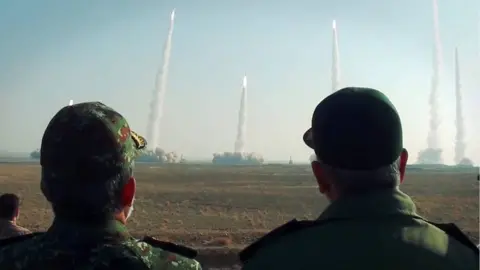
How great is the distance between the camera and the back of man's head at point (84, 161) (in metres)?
2.33

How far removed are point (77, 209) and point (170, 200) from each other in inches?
1652

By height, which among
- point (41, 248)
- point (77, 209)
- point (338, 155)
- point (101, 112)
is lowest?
point (41, 248)

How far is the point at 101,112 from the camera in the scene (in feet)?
7.89

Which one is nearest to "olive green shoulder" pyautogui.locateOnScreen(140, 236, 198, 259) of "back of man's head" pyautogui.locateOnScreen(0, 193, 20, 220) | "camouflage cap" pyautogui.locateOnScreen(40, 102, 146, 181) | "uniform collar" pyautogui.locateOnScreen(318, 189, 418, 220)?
"camouflage cap" pyautogui.locateOnScreen(40, 102, 146, 181)

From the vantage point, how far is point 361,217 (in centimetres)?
208

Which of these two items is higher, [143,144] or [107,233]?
[143,144]

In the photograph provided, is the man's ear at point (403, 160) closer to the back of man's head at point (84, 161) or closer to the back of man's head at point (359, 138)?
the back of man's head at point (359, 138)

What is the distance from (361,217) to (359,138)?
10.7 inches

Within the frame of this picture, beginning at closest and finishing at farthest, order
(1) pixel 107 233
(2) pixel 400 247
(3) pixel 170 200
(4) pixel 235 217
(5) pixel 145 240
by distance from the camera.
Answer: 1. (2) pixel 400 247
2. (1) pixel 107 233
3. (5) pixel 145 240
4. (4) pixel 235 217
5. (3) pixel 170 200

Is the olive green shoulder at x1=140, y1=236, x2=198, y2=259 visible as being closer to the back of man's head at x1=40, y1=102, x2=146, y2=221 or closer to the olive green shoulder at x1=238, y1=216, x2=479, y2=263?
the back of man's head at x1=40, y1=102, x2=146, y2=221

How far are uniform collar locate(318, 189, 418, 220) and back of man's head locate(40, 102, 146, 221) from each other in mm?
830

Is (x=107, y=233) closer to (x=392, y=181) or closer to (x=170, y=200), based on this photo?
(x=392, y=181)

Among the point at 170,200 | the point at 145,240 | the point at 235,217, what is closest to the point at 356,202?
the point at 145,240

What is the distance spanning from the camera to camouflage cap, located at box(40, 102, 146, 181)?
2.32m
